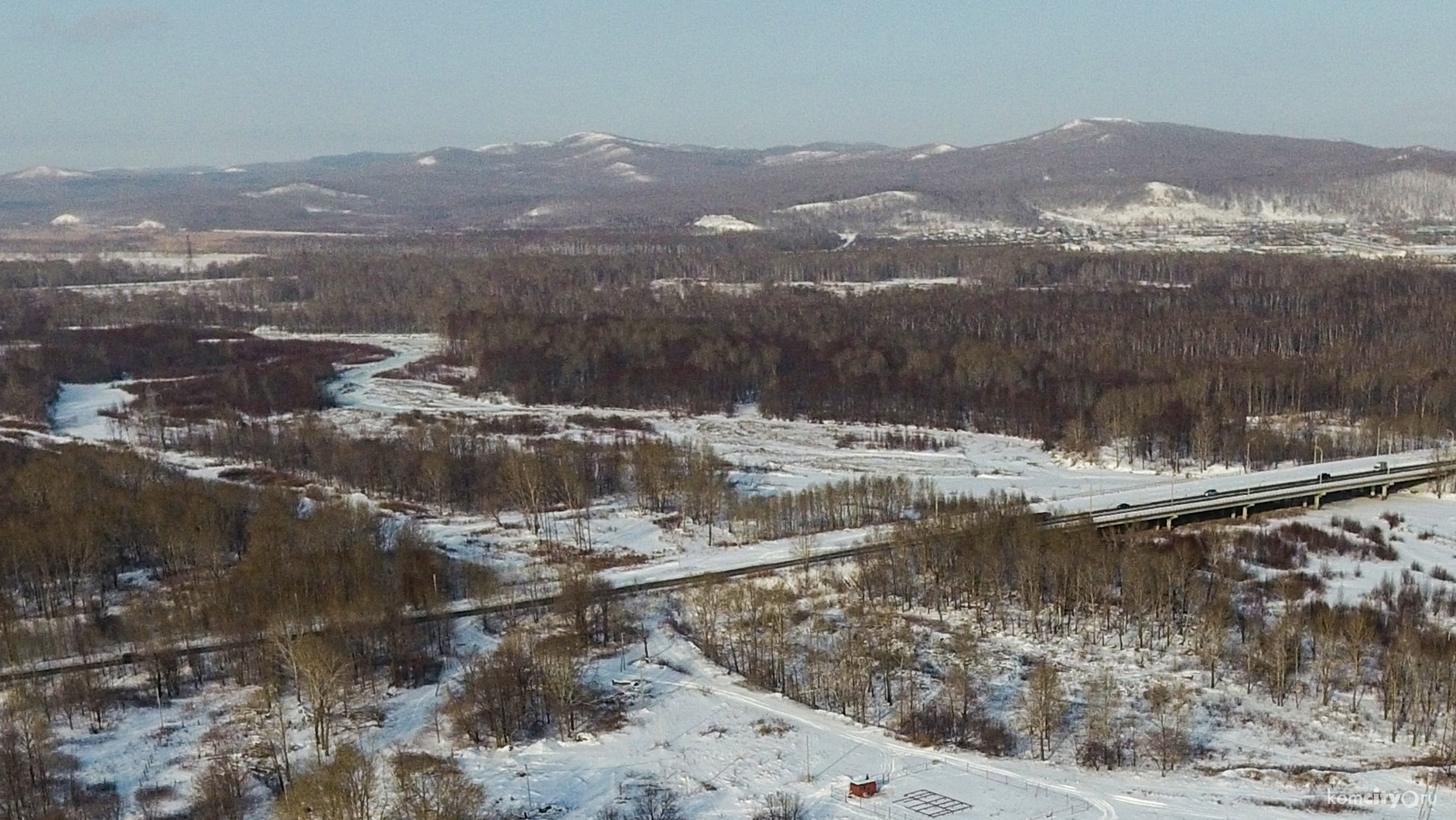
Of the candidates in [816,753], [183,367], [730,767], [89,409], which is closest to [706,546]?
[816,753]

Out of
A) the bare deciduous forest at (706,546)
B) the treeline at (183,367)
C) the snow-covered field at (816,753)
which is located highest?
the treeline at (183,367)

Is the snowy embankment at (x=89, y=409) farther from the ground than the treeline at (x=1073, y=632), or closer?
farther from the ground

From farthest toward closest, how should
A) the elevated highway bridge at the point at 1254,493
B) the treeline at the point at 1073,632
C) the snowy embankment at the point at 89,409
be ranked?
the snowy embankment at the point at 89,409 → the elevated highway bridge at the point at 1254,493 → the treeline at the point at 1073,632

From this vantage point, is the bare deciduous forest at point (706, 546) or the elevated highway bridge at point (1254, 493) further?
the elevated highway bridge at point (1254, 493)

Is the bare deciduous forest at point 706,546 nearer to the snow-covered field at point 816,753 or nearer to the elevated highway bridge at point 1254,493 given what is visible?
the snow-covered field at point 816,753

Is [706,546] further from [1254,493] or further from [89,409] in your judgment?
[89,409]

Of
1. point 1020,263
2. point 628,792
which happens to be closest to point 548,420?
point 628,792

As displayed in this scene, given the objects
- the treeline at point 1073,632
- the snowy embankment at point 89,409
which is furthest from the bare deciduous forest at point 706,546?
the snowy embankment at point 89,409
